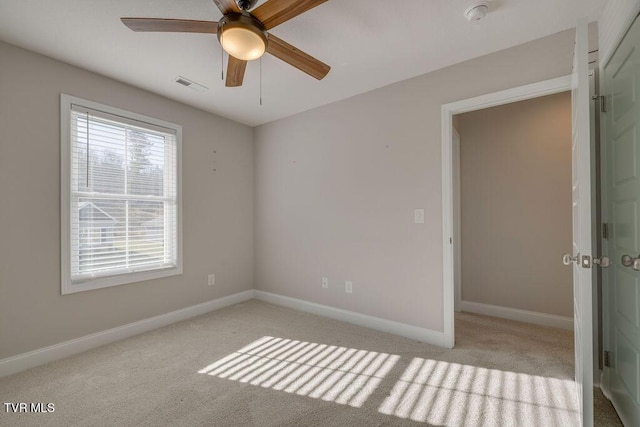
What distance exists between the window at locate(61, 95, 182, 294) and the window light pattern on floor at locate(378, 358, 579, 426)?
2.62 m

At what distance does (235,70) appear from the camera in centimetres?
204

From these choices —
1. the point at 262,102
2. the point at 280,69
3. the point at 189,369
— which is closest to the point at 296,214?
the point at 262,102

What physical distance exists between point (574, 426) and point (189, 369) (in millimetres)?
2443

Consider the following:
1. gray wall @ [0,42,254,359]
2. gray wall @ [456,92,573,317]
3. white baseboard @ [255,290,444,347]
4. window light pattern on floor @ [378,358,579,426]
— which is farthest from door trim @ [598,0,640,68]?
gray wall @ [0,42,254,359]

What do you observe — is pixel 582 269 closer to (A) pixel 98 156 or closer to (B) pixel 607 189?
(B) pixel 607 189

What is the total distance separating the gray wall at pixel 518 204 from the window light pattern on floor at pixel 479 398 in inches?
54.9

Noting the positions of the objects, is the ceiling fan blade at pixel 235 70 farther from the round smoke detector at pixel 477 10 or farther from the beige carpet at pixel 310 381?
the beige carpet at pixel 310 381

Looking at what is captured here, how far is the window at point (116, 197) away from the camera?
8.28 ft

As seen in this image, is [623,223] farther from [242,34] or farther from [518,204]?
[242,34]

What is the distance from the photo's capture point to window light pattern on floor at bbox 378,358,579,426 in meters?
1.67

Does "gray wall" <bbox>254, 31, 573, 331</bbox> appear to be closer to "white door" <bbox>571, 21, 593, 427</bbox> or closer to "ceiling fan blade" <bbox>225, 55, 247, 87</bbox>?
"white door" <bbox>571, 21, 593, 427</bbox>

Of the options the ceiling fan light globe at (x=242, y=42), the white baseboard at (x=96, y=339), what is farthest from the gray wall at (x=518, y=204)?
the white baseboard at (x=96, y=339)

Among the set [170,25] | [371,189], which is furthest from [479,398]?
[170,25]

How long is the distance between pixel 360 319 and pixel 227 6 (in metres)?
2.86
